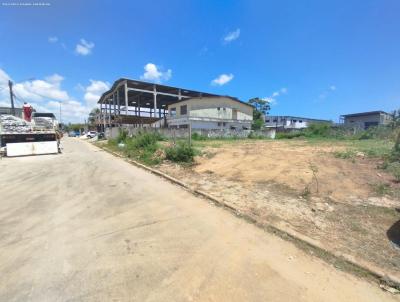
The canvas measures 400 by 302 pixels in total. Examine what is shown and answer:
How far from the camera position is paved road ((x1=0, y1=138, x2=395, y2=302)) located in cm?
238

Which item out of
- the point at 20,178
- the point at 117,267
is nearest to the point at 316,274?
the point at 117,267

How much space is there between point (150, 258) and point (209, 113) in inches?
1290

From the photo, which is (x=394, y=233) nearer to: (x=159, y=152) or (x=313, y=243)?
(x=313, y=243)

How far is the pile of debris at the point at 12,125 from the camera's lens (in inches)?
521

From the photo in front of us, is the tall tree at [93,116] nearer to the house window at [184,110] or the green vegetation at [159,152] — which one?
the house window at [184,110]

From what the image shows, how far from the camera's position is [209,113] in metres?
34.8

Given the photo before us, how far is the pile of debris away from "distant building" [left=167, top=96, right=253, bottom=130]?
20128 millimetres

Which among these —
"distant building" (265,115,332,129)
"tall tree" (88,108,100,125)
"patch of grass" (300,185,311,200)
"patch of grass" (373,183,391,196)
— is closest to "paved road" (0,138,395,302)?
"patch of grass" (300,185,311,200)

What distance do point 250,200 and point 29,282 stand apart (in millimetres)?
4144

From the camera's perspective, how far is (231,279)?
2.58 meters

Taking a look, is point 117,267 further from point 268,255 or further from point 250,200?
point 250,200

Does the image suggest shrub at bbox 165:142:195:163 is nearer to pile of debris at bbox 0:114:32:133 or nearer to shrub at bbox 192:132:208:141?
pile of debris at bbox 0:114:32:133

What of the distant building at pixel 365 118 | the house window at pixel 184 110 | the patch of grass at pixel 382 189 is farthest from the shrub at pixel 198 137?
the distant building at pixel 365 118

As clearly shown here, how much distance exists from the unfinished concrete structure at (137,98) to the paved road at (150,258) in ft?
95.6
